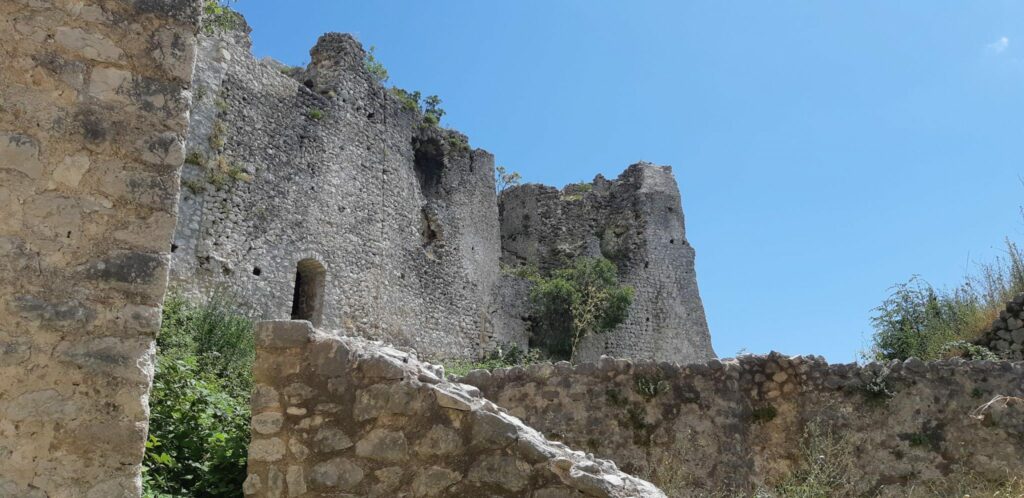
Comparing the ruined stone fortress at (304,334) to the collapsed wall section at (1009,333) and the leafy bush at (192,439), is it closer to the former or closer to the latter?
the collapsed wall section at (1009,333)

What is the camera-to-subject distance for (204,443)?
5.31 meters

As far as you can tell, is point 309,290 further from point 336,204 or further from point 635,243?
point 635,243

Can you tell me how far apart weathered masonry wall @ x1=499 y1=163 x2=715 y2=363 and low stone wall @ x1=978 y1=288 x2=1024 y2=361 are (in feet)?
42.2

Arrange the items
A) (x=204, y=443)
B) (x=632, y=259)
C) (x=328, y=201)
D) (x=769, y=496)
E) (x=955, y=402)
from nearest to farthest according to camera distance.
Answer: (x=204, y=443), (x=769, y=496), (x=955, y=402), (x=328, y=201), (x=632, y=259)

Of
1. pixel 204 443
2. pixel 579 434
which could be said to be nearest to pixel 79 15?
pixel 204 443

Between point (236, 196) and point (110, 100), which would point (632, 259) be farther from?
point (110, 100)

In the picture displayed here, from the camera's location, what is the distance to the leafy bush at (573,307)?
20859mm

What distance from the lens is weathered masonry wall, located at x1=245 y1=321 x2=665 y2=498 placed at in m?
4.10

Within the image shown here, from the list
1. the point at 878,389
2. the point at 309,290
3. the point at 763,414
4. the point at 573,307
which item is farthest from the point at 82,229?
the point at 573,307

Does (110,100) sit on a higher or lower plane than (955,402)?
higher

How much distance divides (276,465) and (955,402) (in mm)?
6171

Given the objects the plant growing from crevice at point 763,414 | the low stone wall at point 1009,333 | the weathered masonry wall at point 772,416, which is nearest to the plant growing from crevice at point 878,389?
the weathered masonry wall at point 772,416

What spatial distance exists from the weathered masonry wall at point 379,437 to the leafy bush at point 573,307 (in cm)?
1635

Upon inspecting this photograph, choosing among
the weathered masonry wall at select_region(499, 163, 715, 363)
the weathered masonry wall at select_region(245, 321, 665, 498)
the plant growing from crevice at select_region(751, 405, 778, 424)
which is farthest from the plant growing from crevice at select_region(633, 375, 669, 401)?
the weathered masonry wall at select_region(499, 163, 715, 363)
